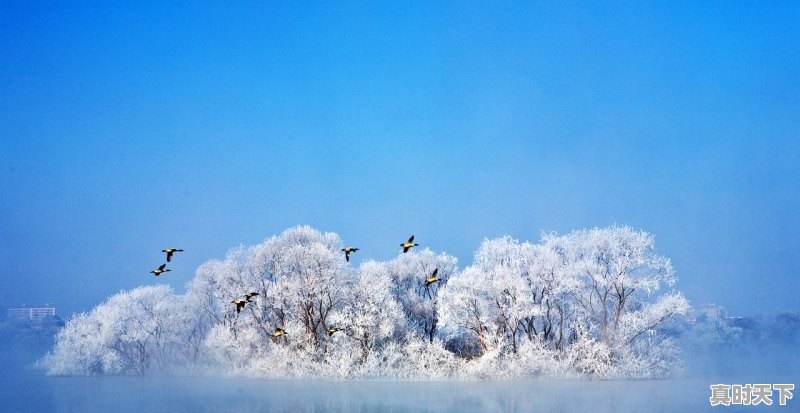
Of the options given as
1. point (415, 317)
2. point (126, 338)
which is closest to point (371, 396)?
point (415, 317)

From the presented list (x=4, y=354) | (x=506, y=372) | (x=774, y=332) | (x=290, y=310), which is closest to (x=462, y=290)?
(x=506, y=372)

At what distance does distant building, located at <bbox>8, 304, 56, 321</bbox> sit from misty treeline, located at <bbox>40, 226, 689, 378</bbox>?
4538 cm

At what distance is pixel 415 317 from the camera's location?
6738 cm

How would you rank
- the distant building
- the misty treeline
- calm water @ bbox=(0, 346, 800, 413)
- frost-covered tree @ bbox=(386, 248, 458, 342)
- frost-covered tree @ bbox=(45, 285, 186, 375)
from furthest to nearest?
the distant building, frost-covered tree @ bbox=(45, 285, 186, 375), frost-covered tree @ bbox=(386, 248, 458, 342), the misty treeline, calm water @ bbox=(0, 346, 800, 413)

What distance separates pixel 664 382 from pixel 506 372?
12.1m

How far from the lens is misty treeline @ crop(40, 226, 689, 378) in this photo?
5662 centimetres

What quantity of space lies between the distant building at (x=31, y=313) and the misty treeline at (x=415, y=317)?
45.4 metres

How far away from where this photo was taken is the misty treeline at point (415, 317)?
186ft

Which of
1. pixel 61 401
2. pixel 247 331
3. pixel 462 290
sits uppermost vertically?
pixel 462 290

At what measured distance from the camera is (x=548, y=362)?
185 feet

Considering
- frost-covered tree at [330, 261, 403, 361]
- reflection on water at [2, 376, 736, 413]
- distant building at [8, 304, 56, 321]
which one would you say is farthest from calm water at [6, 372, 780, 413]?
distant building at [8, 304, 56, 321]

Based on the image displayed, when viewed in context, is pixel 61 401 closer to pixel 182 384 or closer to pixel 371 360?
pixel 182 384

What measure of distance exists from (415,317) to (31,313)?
87.5 m

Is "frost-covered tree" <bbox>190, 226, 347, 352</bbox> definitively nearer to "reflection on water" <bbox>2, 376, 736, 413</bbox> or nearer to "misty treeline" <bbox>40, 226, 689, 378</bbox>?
"misty treeline" <bbox>40, 226, 689, 378</bbox>
